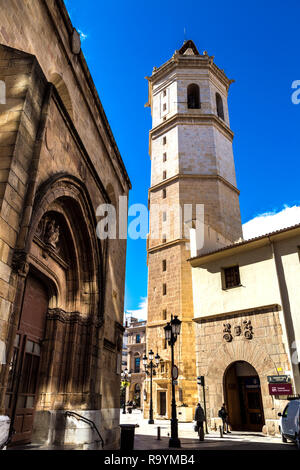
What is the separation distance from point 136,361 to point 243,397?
43.4 m

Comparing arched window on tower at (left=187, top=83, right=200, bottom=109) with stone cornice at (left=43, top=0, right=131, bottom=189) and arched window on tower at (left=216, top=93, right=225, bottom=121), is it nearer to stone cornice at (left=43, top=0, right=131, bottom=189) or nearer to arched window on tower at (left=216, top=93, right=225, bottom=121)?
arched window on tower at (left=216, top=93, right=225, bottom=121)

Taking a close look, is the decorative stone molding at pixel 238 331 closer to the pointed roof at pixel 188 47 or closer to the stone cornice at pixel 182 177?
the stone cornice at pixel 182 177

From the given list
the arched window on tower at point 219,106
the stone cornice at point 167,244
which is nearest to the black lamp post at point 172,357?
the stone cornice at point 167,244

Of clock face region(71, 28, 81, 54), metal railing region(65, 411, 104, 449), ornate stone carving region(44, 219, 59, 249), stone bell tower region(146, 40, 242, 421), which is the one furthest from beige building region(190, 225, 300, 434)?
clock face region(71, 28, 81, 54)

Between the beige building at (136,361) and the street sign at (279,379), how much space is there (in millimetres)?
40923

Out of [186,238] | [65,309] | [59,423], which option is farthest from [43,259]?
[186,238]

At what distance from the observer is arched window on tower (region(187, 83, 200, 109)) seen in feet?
116

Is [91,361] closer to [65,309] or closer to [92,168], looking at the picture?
[65,309]

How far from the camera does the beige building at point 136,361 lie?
54.1m

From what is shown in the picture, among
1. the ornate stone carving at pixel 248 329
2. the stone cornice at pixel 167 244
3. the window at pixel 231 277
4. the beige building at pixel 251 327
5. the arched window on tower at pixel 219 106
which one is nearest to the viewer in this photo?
the beige building at pixel 251 327

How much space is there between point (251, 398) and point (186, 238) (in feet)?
44.2

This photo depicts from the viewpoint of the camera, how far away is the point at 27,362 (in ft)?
26.4

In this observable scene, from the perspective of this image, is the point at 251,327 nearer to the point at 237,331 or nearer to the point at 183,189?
the point at 237,331

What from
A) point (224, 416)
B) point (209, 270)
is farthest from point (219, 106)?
point (224, 416)
